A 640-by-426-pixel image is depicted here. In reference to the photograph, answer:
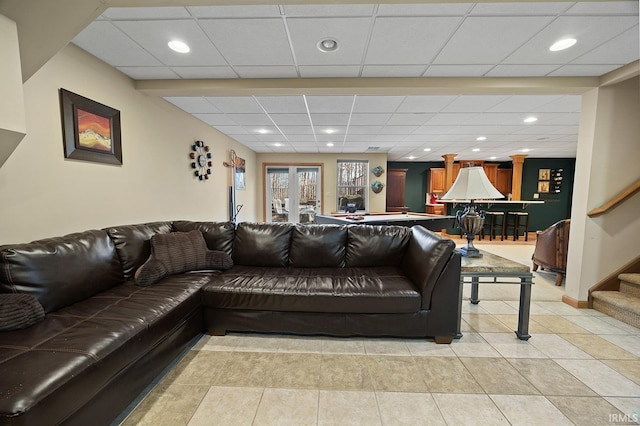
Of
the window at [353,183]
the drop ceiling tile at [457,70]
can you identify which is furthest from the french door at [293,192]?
the drop ceiling tile at [457,70]

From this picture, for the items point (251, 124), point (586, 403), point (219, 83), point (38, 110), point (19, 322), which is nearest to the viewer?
point (19, 322)

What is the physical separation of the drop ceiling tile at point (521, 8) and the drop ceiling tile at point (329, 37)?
28.3 inches

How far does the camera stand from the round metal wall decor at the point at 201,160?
391cm

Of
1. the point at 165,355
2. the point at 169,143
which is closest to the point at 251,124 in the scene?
the point at 169,143

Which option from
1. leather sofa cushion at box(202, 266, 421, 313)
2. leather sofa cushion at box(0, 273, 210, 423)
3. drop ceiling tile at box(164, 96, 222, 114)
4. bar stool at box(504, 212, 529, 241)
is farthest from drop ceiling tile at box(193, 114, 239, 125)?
bar stool at box(504, 212, 529, 241)

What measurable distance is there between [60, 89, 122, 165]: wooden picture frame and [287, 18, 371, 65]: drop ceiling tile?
5.92 ft

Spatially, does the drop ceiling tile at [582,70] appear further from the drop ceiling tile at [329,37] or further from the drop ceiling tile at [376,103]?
the drop ceiling tile at [329,37]

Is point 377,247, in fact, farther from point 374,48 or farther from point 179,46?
point 179,46

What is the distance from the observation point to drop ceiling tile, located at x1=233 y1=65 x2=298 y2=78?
250 cm

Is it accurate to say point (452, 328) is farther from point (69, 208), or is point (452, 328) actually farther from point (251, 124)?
point (251, 124)

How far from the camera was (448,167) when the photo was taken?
23.8 feet

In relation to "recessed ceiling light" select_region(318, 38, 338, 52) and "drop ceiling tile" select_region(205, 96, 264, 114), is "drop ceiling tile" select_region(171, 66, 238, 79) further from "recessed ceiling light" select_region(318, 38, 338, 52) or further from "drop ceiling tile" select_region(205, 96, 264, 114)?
"recessed ceiling light" select_region(318, 38, 338, 52)

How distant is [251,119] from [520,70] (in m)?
3.35

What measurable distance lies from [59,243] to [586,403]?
334 centimetres
